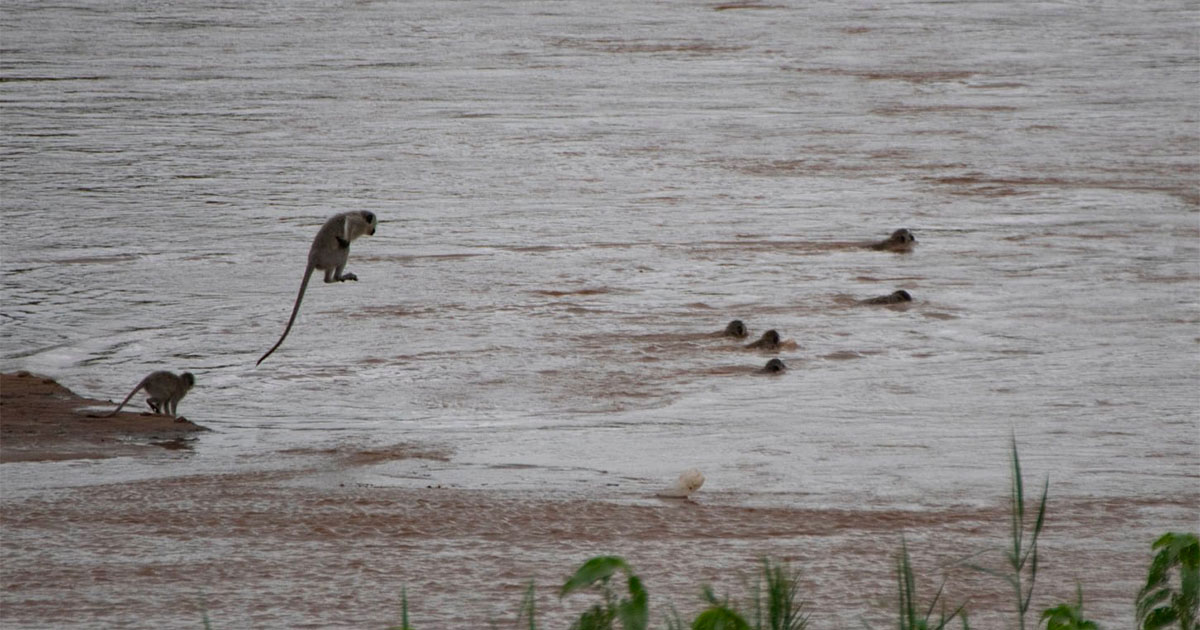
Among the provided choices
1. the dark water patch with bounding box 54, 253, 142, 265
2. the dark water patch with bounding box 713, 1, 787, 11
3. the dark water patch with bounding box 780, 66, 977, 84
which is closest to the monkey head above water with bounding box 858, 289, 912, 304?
the dark water patch with bounding box 54, 253, 142, 265

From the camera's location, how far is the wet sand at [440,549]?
6.18m

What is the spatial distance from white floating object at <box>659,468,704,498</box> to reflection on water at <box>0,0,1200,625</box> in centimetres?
23

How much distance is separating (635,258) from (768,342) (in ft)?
9.28

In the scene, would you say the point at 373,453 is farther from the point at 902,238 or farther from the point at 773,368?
the point at 902,238

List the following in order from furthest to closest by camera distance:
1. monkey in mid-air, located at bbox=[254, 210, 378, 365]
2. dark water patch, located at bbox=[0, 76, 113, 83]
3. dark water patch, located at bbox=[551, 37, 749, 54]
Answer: dark water patch, located at bbox=[551, 37, 749, 54]
dark water patch, located at bbox=[0, 76, 113, 83]
monkey in mid-air, located at bbox=[254, 210, 378, 365]

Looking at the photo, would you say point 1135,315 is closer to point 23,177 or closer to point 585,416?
point 585,416

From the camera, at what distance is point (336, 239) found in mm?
10562

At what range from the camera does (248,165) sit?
55.3 ft

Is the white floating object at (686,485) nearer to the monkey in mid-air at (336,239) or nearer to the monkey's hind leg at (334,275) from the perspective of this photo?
the monkey in mid-air at (336,239)

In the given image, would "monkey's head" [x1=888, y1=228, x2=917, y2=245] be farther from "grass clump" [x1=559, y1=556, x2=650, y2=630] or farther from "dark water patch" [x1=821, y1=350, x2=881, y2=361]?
"grass clump" [x1=559, y1=556, x2=650, y2=630]

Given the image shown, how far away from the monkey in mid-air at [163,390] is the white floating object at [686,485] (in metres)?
2.71

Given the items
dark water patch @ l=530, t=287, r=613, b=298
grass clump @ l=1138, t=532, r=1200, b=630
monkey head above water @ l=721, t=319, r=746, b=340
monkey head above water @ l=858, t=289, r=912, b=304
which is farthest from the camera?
dark water patch @ l=530, t=287, r=613, b=298

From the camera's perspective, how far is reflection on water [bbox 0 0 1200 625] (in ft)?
28.9

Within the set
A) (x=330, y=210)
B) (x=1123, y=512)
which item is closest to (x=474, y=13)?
(x=330, y=210)
